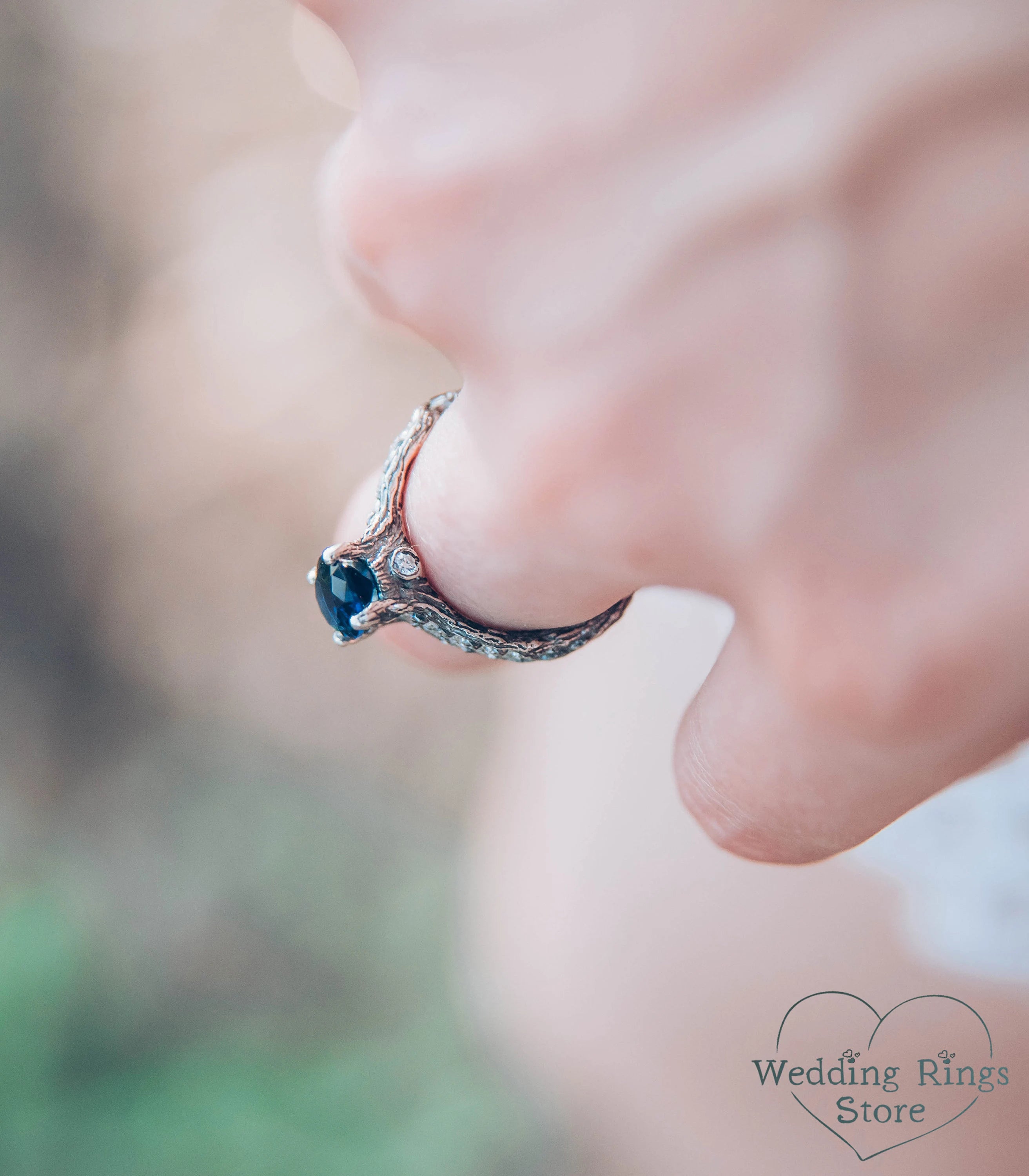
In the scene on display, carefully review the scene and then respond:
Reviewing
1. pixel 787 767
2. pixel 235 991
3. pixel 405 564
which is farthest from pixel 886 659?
pixel 235 991

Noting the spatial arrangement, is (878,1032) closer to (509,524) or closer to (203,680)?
(509,524)

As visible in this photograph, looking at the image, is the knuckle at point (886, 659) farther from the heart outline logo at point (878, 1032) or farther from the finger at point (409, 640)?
the heart outline logo at point (878, 1032)

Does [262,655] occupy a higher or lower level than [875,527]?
higher

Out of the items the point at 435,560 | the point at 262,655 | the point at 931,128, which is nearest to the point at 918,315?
the point at 931,128

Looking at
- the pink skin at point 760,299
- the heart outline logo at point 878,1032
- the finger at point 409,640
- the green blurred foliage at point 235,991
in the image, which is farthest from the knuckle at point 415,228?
the green blurred foliage at point 235,991

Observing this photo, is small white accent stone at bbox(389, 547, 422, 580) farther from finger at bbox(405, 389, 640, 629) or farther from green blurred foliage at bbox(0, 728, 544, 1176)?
green blurred foliage at bbox(0, 728, 544, 1176)

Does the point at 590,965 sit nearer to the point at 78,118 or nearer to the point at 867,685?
the point at 867,685
